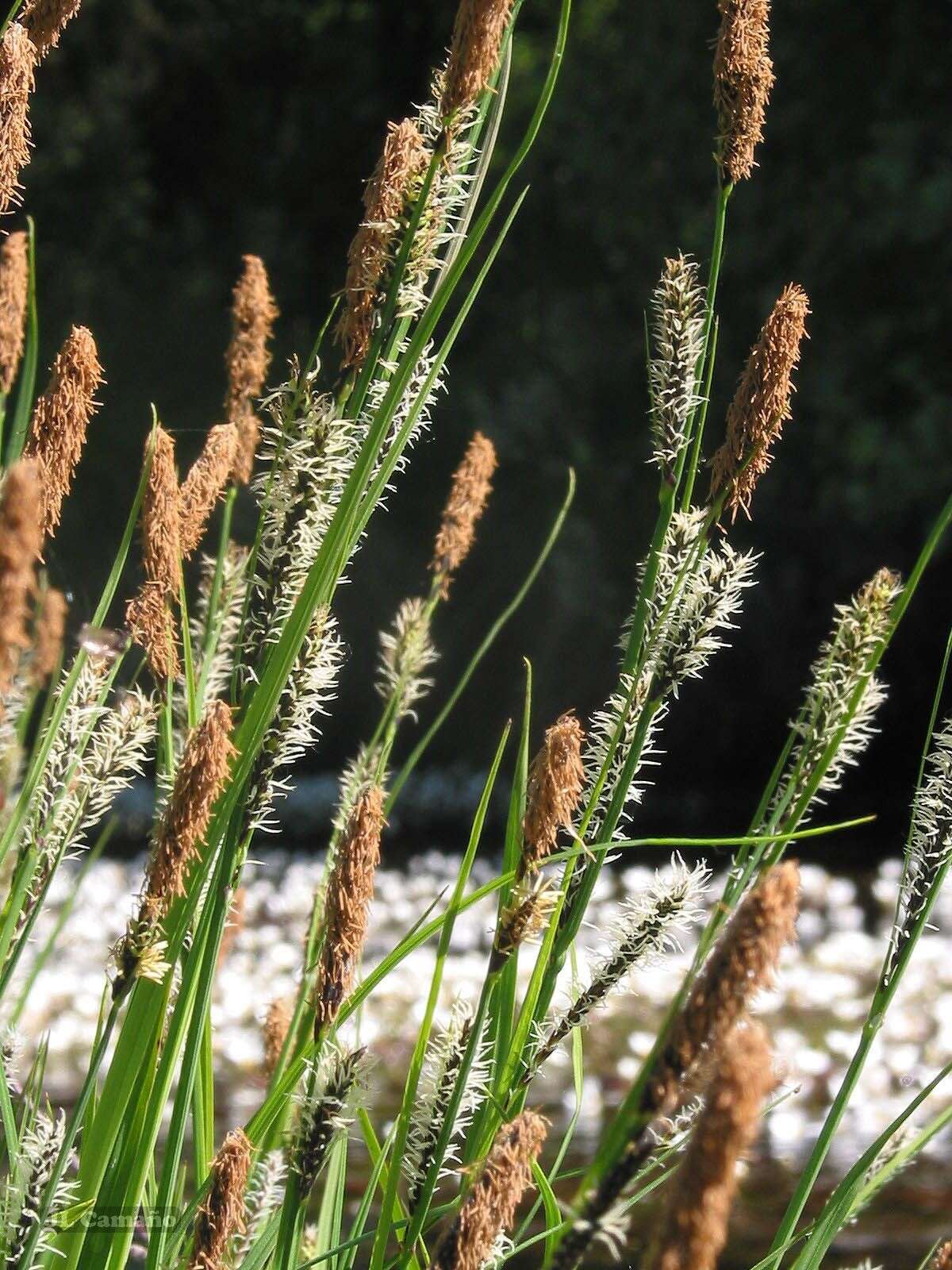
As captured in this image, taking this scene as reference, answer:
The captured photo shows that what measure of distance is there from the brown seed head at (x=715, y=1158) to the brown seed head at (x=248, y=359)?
72 centimetres

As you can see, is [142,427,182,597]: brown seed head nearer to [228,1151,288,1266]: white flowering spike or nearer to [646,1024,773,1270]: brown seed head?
[228,1151,288,1266]: white flowering spike

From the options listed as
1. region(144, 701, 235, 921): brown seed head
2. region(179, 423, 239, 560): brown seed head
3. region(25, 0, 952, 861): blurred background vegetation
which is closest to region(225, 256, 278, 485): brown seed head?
region(179, 423, 239, 560): brown seed head

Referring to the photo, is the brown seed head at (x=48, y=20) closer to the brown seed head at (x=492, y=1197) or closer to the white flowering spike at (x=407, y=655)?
the white flowering spike at (x=407, y=655)

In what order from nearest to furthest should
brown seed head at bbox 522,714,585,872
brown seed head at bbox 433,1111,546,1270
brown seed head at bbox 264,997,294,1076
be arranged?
brown seed head at bbox 433,1111,546,1270
brown seed head at bbox 522,714,585,872
brown seed head at bbox 264,997,294,1076

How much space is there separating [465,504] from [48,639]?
342 millimetres

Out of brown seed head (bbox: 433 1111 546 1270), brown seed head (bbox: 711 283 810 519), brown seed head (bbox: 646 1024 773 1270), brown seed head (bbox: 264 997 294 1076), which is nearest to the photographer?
brown seed head (bbox: 646 1024 773 1270)

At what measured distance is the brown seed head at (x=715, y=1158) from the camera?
460 millimetres

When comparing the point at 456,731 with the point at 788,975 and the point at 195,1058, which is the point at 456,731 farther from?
the point at 195,1058

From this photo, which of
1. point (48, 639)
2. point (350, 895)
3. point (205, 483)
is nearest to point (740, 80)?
point (205, 483)

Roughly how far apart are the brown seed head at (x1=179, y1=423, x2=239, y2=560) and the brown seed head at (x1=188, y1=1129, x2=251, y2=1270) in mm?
391

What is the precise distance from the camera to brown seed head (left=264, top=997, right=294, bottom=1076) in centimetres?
120

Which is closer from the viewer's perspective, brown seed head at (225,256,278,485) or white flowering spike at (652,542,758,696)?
white flowering spike at (652,542,758,696)

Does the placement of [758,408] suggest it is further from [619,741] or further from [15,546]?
[15,546]

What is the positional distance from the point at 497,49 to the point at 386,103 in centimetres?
1014
